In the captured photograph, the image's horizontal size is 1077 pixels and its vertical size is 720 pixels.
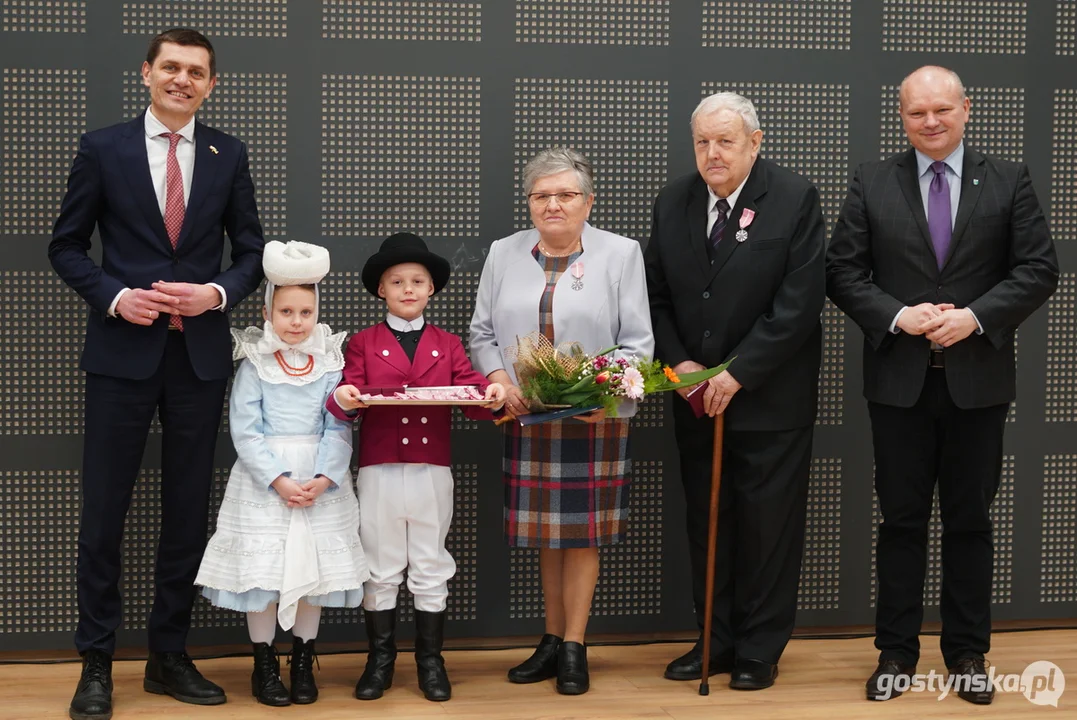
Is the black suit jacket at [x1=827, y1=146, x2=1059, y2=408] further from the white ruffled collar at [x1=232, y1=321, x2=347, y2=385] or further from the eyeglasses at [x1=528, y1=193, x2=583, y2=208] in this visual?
the white ruffled collar at [x1=232, y1=321, x2=347, y2=385]

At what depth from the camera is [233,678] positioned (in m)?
4.16

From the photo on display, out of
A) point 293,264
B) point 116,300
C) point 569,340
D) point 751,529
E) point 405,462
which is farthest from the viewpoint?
point 751,529

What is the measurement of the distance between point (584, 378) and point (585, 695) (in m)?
1.16

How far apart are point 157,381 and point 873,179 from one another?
2.61 m

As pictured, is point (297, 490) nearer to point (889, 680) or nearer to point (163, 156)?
point (163, 156)

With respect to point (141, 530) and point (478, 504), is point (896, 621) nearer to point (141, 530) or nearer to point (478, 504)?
point (478, 504)

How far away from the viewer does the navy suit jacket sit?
12.2ft

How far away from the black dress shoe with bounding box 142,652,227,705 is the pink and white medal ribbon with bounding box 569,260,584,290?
1.85m

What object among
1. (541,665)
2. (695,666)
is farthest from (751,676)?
(541,665)

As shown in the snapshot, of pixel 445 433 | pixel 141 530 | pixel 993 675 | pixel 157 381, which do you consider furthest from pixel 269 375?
pixel 993 675

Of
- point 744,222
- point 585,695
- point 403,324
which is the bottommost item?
point 585,695

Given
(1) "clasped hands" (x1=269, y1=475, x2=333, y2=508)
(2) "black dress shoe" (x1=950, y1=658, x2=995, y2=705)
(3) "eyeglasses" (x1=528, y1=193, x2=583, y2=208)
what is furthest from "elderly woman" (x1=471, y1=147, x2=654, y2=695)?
(2) "black dress shoe" (x1=950, y1=658, x2=995, y2=705)

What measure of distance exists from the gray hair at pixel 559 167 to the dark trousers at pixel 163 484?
1.29 metres

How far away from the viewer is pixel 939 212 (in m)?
4.02
